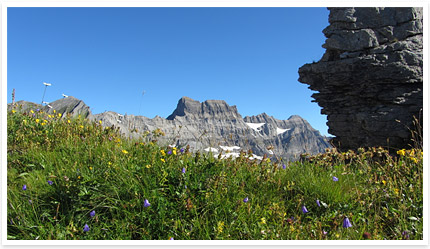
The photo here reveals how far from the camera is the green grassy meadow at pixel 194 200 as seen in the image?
2729 mm

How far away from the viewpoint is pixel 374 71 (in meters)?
25.2

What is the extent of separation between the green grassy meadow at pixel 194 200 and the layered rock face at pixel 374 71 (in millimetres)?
24392

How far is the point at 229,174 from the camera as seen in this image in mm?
3570

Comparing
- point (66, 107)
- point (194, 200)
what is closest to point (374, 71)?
point (66, 107)

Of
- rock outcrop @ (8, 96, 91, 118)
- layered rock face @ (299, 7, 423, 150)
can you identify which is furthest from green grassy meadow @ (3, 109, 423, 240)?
layered rock face @ (299, 7, 423, 150)

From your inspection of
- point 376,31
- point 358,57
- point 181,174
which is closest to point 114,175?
point 181,174

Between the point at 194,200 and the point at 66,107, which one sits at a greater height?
the point at 66,107

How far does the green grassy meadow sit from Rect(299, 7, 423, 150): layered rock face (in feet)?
80.0

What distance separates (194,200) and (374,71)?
90.3 ft

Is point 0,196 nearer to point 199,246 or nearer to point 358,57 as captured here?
point 199,246

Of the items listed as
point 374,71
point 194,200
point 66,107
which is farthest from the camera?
point 374,71

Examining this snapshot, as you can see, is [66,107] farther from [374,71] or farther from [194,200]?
[374,71]

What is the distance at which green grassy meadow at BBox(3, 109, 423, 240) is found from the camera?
273 cm
